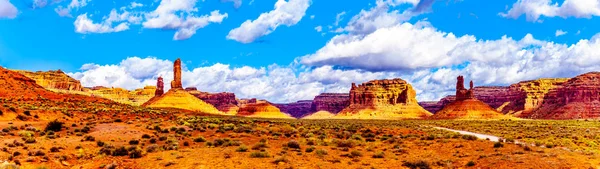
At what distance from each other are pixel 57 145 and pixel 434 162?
18644 mm

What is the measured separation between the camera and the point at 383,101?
180250mm

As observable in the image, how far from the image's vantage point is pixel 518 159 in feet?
66.3

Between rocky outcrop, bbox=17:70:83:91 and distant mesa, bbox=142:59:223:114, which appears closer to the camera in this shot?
distant mesa, bbox=142:59:223:114

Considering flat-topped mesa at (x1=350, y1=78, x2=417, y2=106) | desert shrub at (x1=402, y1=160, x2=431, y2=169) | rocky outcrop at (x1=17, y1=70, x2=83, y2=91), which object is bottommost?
desert shrub at (x1=402, y1=160, x2=431, y2=169)

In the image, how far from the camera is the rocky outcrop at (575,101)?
5251 inches

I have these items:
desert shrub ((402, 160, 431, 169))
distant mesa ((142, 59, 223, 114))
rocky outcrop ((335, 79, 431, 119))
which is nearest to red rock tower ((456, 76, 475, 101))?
rocky outcrop ((335, 79, 431, 119))

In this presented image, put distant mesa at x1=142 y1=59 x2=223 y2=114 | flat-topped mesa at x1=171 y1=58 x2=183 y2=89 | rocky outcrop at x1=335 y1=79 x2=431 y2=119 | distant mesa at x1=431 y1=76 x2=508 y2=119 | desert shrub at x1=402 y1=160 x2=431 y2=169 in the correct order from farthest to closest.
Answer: rocky outcrop at x1=335 y1=79 x2=431 y2=119
flat-topped mesa at x1=171 y1=58 x2=183 y2=89
distant mesa at x1=431 y1=76 x2=508 y2=119
distant mesa at x1=142 y1=59 x2=223 y2=114
desert shrub at x1=402 y1=160 x2=431 y2=169

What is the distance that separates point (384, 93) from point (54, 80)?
391 feet

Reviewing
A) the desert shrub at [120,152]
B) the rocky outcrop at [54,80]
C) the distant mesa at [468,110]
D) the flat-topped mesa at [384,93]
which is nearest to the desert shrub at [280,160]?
the desert shrub at [120,152]

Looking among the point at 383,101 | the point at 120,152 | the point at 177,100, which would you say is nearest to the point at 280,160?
the point at 120,152

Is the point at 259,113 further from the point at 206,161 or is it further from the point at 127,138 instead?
the point at 206,161

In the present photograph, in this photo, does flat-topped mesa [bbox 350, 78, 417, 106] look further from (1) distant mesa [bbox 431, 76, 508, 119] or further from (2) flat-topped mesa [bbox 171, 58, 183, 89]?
(2) flat-topped mesa [bbox 171, 58, 183, 89]

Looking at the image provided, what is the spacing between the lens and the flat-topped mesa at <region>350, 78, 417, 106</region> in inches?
6934

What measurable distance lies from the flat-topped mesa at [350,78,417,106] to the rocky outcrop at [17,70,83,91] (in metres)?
106
